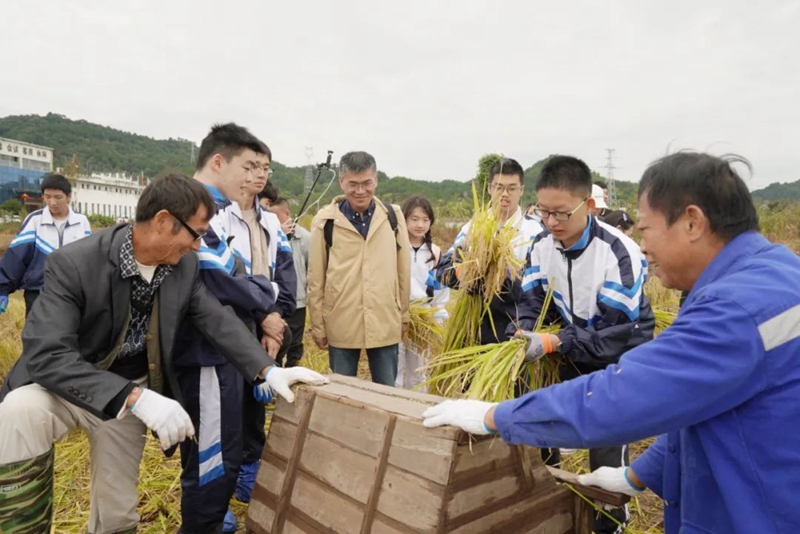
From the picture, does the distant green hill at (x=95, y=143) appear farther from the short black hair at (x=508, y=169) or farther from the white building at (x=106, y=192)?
the short black hair at (x=508, y=169)

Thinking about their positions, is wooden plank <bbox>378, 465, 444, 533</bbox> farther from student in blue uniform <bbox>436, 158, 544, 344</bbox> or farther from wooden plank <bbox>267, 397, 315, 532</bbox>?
student in blue uniform <bbox>436, 158, 544, 344</bbox>

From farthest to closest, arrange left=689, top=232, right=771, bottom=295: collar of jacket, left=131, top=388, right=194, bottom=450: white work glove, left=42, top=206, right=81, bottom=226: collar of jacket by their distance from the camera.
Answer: left=42, top=206, right=81, bottom=226: collar of jacket → left=131, top=388, right=194, bottom=450: white work glove → left=689, top=232, right=771, bottom=295: collar of jacket

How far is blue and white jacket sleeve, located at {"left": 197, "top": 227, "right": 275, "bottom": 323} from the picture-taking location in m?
2.63

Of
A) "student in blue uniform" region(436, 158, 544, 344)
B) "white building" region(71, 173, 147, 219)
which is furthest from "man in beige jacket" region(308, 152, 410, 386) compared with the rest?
"white building" region(71, 173, 147, 219)

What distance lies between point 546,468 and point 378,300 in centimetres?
180

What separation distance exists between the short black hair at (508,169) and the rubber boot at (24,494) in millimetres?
2891

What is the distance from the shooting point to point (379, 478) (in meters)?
1.82

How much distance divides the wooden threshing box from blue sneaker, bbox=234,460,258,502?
35.2 inches

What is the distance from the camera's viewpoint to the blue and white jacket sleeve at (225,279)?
2627 mm

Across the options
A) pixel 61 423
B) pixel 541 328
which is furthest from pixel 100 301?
pixel 541 328

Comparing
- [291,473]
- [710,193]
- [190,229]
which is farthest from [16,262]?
[710,193]

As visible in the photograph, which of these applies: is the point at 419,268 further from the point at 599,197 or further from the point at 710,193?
the point at 710,193

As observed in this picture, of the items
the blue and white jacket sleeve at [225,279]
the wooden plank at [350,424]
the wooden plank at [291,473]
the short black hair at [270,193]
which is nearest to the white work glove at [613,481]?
the wooden plank at [350,424]

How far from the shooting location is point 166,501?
308cm
